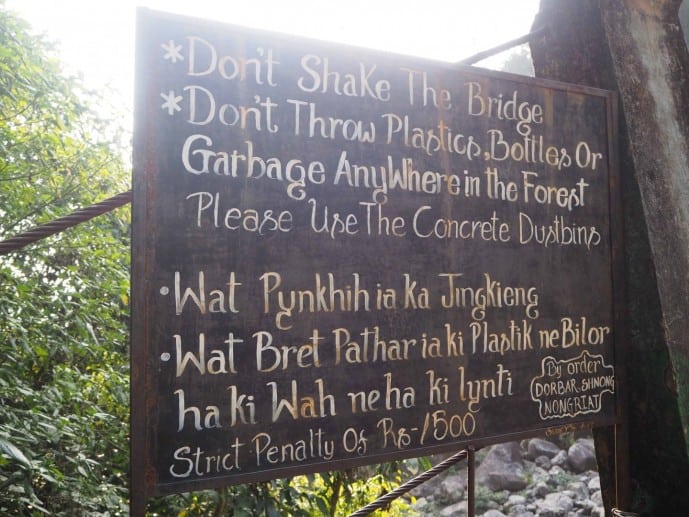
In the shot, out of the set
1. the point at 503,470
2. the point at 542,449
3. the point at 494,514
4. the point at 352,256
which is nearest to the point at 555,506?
the point at 494,514

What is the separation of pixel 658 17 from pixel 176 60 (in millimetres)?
1907

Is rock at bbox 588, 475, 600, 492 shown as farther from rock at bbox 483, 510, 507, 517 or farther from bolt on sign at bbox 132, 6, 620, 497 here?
bolt on sign at bbox 132, 6, 620, 497

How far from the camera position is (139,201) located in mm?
1508

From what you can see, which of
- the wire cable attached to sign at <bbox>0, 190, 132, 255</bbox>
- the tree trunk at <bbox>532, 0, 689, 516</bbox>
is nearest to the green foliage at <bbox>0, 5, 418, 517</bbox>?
the wire cable attached to sign at <bbox>0, 190, 132, 255</bbox>

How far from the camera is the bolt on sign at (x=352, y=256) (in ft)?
5.08

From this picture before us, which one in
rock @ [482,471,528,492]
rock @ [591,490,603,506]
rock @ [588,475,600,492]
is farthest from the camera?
rock @ [482,471,528,492]

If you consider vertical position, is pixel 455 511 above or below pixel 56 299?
below

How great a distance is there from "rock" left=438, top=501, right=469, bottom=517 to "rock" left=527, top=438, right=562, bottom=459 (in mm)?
2701

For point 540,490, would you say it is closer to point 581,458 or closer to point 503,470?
point 503,470

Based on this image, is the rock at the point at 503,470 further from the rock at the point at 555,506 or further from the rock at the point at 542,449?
the rock at the point at 555,506

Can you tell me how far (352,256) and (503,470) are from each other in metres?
9.67

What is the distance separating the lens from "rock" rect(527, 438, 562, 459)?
443 inches

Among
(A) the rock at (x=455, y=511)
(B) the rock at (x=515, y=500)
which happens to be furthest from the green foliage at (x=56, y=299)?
(B) the rock at (x=515, y=500)

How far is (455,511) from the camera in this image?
29.2 ft
